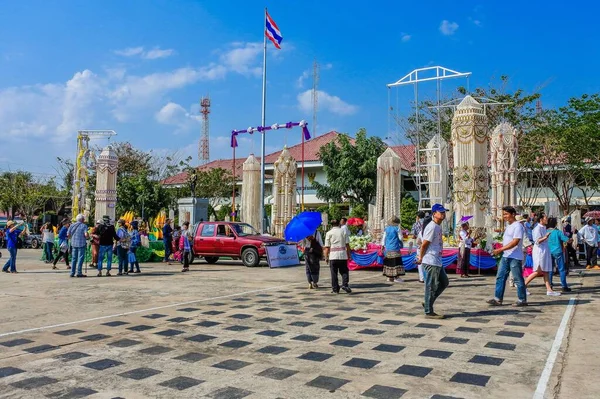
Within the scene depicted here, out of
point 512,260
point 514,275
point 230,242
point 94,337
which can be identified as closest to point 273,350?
point 94,337

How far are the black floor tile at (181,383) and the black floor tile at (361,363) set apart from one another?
154 centimetres

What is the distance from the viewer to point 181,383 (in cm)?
450

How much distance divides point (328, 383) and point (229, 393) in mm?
905

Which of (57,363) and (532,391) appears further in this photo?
(57,363)

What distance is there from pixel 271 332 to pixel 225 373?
1.85m

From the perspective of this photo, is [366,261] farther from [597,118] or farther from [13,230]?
[597,118]

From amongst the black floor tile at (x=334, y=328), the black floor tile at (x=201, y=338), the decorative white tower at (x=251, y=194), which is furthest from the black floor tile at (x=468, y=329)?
the decorative white tower at (x=251, y=194)

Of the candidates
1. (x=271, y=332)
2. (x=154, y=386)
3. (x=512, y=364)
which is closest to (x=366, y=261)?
(x=271, y=332)

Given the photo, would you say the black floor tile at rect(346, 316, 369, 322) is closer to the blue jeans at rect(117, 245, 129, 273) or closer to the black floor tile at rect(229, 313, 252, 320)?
the black floor tile at rect(229, 313, 252, 320)

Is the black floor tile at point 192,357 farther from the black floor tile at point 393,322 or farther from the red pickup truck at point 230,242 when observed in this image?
the red pickup truck at point 230,242

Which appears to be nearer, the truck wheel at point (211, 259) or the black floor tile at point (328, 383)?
the black floor tile at point (328, 383)

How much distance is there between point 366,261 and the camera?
15.9 m

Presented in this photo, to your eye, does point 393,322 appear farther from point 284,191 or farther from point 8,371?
point 284,191

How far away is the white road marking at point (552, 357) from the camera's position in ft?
14.0
